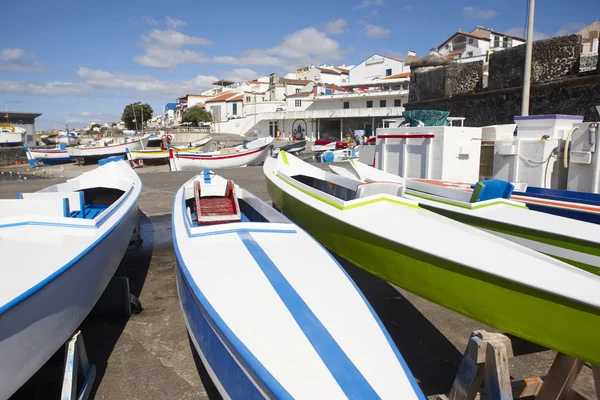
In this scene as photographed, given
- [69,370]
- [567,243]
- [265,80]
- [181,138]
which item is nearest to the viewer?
[69,370]

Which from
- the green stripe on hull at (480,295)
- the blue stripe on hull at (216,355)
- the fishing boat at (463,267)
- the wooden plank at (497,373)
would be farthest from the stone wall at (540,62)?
the blue stripe on hull at (216,355)

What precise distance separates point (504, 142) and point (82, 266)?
7.43 m

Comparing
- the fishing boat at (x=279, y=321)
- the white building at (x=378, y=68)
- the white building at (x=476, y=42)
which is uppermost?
the white building at (x=476, y=42)

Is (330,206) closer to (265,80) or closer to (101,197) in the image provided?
(101,197)

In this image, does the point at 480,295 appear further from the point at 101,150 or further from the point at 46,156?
the point at 46,156

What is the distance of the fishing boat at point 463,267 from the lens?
2582 millimetres

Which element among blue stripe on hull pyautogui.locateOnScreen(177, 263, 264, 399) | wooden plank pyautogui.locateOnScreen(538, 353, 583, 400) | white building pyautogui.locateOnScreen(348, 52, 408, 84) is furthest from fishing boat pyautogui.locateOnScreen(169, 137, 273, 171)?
white building pyautogui.locateOnScreen(348, 52, 408, 84)

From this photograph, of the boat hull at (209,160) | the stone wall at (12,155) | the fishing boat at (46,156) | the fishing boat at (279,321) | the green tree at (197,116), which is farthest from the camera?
the green tree at (197,116)

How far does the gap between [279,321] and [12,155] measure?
3245 cm

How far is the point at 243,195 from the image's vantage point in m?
5.70

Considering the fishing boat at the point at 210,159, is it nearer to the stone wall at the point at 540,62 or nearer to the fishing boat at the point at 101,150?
the fishing boat at the point at 101,150

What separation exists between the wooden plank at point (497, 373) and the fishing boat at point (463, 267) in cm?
58

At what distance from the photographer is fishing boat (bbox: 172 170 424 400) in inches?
80.6

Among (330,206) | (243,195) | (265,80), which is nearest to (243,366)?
(330,206)
